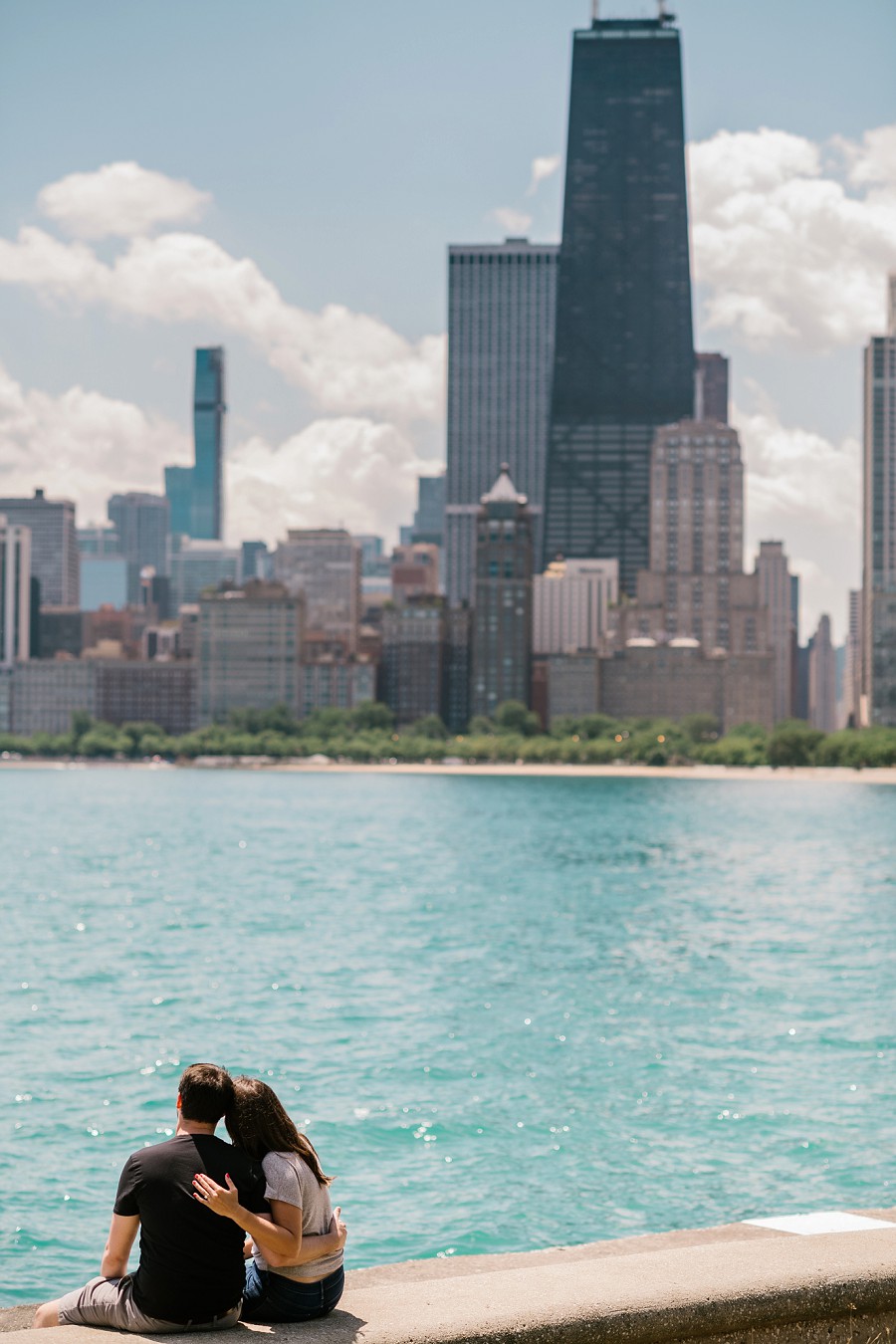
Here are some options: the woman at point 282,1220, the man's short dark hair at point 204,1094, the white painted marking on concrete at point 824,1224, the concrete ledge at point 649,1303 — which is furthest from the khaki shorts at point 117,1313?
the white painted marking on concrete at point 824,1224

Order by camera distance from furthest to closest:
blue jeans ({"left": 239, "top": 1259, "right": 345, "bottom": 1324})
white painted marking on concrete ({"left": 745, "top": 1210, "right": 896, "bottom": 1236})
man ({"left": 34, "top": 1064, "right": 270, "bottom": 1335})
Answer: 1. white painted marking on concrete ({"left": 745, "top": 1210, "right": 896, "bottom": 1236})
2. man ({"left": 34, "top": 1064, "right": 270, "bottom": 1335})
3. blue jeans ({"left": 239, "top": 1259, "right": 345, "bottom": 1324})

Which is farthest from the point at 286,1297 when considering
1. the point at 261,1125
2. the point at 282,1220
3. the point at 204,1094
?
the point at 204,1094

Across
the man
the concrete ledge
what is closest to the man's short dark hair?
the man

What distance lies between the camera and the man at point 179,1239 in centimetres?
790

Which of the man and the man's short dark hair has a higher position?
the man's short dark hair

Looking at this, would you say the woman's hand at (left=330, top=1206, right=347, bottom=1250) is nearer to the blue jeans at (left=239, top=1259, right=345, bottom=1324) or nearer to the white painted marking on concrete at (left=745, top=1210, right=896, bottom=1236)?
the blue jeans at (left=239, top=1259, right=345, bottom=1324)

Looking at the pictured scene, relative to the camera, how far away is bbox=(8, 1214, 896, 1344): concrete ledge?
6.90 meters

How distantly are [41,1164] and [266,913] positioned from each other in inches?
1220

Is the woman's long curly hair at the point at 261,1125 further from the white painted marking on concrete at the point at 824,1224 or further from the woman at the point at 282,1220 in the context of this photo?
the white painted marking on concrete at the point at 824,1224

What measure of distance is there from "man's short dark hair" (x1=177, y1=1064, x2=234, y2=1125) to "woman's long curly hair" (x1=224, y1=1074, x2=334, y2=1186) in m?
0.07

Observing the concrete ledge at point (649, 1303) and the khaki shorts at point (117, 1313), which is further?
the khaki shorts at point (117, 1313)

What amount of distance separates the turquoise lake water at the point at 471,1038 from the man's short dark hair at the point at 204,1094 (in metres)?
8.27

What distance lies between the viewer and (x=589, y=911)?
1978 inches

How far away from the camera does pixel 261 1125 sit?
27.1 feet
